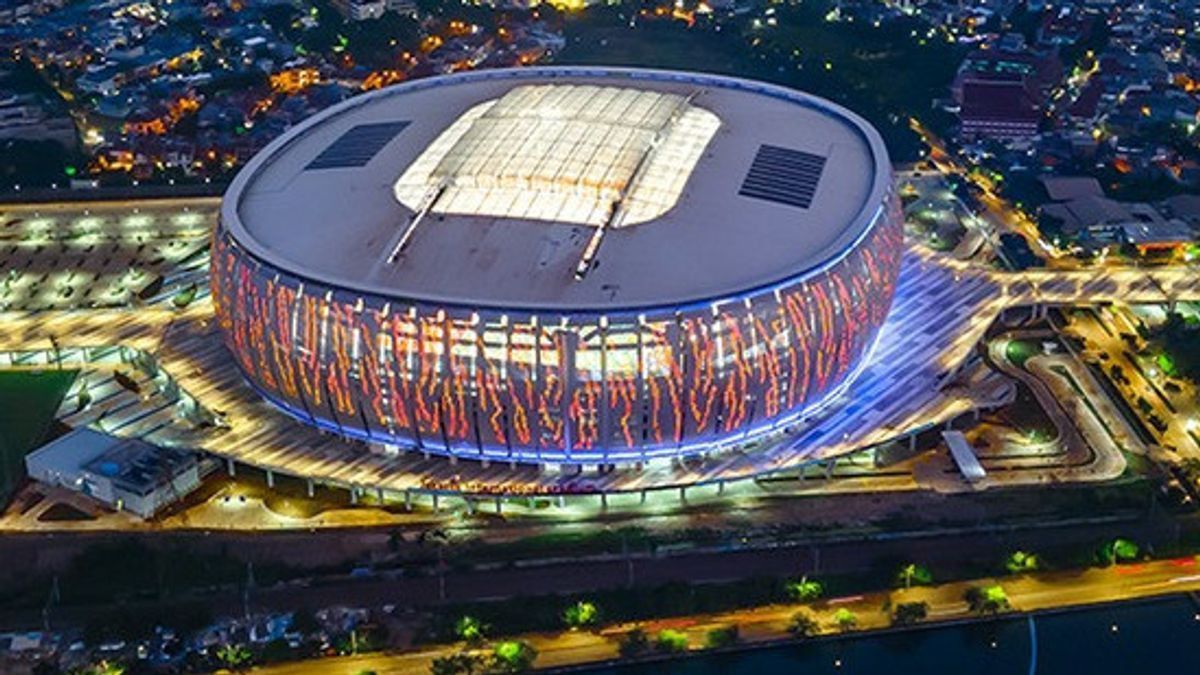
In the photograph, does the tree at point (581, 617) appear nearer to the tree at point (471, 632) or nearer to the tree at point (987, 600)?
the tree at point (471, 632)

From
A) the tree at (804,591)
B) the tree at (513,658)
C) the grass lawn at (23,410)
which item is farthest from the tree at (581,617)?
the grass lawn at (23,410)

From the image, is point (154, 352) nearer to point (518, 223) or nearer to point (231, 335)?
point (231, 335)

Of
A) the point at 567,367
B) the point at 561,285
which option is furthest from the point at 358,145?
the point at 567,367

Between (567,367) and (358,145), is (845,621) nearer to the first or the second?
(567,367)

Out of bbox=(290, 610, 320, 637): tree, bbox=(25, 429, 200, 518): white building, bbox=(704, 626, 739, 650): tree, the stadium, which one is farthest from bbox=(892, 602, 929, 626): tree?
bbox=(25, 429, 200, 518): white building

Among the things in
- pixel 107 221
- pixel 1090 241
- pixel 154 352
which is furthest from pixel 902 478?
pixel 107 221

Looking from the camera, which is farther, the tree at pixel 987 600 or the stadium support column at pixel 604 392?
the stadium support column at pixel 604 392
